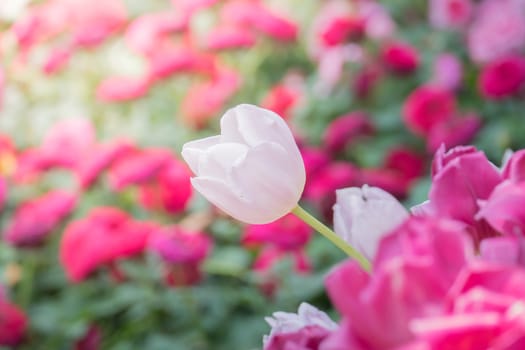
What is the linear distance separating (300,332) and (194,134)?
202 cm

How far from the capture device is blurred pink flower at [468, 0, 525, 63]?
7.68ft

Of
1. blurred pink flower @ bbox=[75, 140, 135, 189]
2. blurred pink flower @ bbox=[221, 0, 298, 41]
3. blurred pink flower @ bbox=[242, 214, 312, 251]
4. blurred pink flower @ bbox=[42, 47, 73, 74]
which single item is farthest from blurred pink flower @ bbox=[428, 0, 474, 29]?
blurred pink flower @ bbox=[242, 214, 312, 251]

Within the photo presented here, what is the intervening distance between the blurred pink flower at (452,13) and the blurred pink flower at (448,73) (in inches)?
8.1

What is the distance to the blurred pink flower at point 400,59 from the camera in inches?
96.8

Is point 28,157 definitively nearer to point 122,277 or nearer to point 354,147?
point 122,277

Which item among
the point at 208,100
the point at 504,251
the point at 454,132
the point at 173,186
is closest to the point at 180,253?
the point at 173,186

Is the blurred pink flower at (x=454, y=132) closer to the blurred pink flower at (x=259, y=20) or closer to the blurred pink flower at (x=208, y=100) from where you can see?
the blurred pink flower at (x=208, y=100)

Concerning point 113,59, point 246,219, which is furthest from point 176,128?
point 246,219

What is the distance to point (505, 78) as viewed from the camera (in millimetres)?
1999

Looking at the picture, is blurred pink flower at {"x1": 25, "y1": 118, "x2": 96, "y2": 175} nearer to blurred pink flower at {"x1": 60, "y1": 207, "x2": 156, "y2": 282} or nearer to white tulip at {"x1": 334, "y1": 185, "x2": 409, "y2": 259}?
blurred pink flower at {"x1": 60, "y1": 207, "x2": 156, "y2": 282}

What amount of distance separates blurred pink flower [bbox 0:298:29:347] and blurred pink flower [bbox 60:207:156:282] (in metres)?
0.11

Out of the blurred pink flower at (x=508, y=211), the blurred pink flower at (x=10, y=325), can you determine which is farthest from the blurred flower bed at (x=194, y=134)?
the blurred pink flower at (x=508, y=211)

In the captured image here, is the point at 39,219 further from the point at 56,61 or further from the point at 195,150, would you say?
the point at 195,150

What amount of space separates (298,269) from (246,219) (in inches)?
45.9
